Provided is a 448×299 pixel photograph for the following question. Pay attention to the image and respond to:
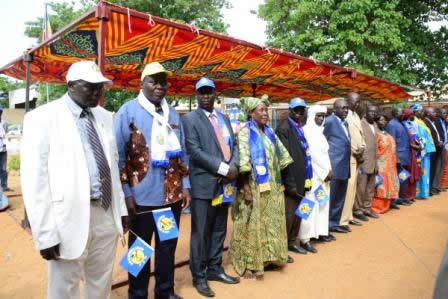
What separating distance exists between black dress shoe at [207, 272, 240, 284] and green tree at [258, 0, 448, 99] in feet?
36.5

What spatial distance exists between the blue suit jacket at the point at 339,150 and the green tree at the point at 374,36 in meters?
8.50

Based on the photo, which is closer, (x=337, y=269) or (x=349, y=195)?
(x=337, y=269)

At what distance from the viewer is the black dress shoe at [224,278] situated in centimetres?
372

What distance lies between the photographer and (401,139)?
703cm

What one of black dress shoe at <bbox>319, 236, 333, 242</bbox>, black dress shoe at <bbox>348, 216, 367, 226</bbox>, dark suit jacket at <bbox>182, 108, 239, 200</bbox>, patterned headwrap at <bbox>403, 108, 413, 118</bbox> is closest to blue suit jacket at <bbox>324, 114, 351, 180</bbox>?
black dress shoe at <bbox>319, 236, 333, 242</bbox>

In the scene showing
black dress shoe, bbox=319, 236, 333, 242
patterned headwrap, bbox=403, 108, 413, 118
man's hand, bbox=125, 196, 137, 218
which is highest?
patterned headwrap, bbox=403, 108, 413, 118

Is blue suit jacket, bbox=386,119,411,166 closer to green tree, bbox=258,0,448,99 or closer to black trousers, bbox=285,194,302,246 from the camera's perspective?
black trousers, bbox=285,194,302,246

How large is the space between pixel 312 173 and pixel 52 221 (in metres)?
3.40

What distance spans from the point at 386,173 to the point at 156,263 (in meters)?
4.94

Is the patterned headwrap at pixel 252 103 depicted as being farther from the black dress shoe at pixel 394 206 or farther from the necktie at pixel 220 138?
the black dress shoe at pixel 394 206

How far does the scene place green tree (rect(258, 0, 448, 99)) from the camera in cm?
1272

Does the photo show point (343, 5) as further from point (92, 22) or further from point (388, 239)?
point (92, 22)

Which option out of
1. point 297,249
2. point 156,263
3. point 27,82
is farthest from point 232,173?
point 27,82

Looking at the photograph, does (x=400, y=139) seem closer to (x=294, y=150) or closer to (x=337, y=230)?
(x=337, y=230)
